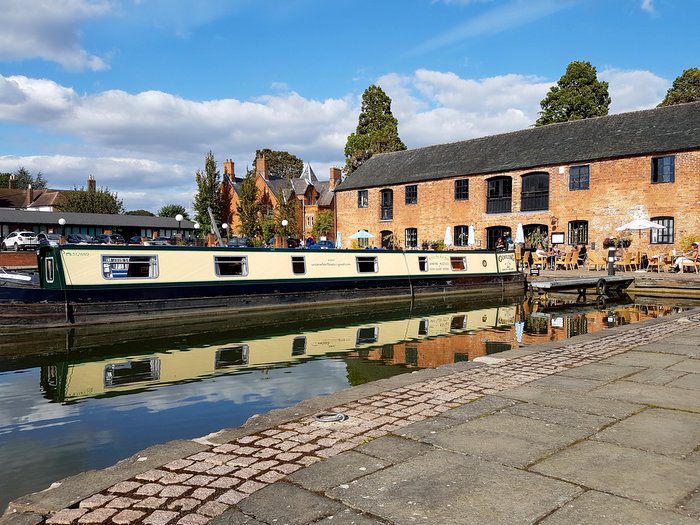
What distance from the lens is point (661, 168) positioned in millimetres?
24109

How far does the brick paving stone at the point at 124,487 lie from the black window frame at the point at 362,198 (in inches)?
1302

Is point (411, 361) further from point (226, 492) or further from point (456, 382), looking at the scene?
point (226, 492)

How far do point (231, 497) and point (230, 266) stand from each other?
12752mm

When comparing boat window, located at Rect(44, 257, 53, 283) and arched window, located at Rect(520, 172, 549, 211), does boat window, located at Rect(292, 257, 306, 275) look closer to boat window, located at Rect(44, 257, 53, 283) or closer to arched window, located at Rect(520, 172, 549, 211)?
boat window, located at Rect(44, 257, 53, 283)

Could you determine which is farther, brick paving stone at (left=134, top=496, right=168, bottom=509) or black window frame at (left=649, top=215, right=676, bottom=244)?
black window frame at (left=649, top=215, right=676, bottom=244)

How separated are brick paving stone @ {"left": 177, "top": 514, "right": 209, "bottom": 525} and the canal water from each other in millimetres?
2235

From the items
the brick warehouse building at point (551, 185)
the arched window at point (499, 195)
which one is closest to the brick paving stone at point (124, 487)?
the brick warehouse building at point (551, 185)

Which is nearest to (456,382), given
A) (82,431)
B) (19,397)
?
(82,431)

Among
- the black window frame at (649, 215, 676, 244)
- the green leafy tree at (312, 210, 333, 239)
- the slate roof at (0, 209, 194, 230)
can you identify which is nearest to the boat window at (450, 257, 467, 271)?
the black window frame at (649, 215, 676, 244)

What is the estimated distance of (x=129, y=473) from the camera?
136 inches

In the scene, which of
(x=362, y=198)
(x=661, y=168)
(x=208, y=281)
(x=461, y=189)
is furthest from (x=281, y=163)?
(x=208, y=281)

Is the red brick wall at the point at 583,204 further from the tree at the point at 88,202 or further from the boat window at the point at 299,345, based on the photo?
the tree at the point at 88,202

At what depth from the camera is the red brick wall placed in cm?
2338

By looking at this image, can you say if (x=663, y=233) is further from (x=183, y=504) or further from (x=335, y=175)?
(x=335, y=175)
